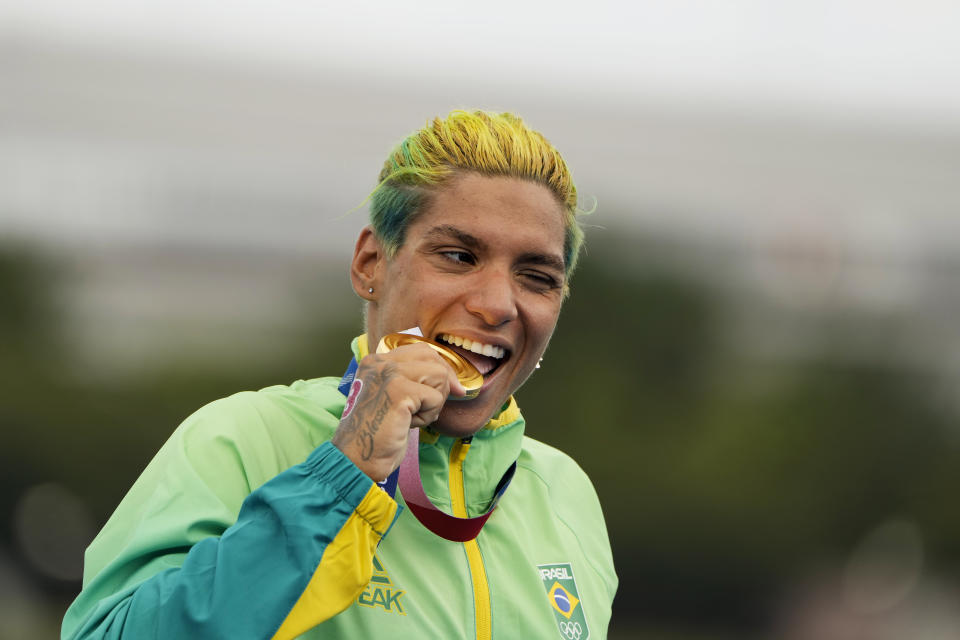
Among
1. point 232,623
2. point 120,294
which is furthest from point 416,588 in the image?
point 120,294

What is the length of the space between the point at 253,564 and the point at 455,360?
79cm

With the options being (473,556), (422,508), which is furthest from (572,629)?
(422,508)

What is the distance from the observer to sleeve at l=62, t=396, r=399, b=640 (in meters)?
2.05

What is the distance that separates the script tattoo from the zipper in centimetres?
65

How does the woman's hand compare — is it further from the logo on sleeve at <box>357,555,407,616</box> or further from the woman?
the logo on sleeve at <box>357,555,407,616</box>

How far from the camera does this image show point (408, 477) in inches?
107

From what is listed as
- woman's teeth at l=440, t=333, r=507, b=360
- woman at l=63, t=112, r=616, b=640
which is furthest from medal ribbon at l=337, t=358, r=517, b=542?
woman's teeth at l=440, t=333, r=507, b=360

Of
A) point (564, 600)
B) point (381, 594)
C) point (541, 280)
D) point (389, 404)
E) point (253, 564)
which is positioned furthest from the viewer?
point (564, 600)

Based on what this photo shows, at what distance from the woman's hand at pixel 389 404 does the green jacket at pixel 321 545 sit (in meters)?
0.04

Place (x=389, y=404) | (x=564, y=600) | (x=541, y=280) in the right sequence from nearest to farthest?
1. (x=389, y=404)
2. (x=541, y=280)
3. (x=564, y=600)

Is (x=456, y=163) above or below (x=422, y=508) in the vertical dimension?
above

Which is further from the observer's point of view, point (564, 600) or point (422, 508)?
point (564, 600)

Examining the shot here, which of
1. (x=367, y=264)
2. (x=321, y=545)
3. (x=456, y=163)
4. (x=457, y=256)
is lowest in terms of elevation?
A: (x=321, y=545)

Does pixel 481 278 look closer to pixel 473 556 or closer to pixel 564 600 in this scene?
pixel 473 556
